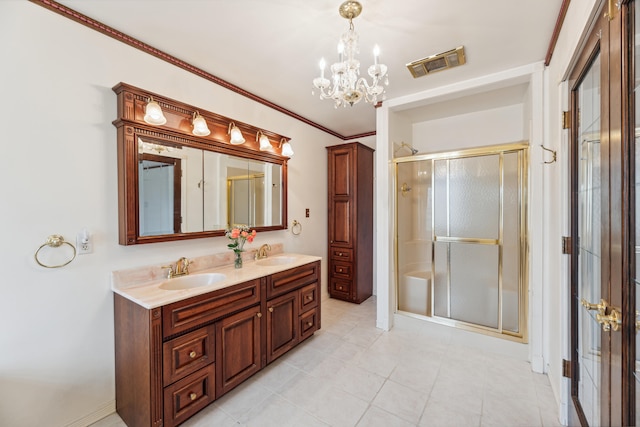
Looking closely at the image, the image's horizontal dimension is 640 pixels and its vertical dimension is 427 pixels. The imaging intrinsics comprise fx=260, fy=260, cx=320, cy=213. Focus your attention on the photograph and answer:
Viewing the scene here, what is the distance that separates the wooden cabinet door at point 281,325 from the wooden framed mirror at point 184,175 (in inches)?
32.9

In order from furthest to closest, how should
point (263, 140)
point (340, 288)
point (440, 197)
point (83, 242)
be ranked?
point (340, 288)
point (440, 197)
point (263, 140)
point (83, 242)

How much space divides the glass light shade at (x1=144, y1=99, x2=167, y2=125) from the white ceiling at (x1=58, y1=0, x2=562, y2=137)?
48 centimetres

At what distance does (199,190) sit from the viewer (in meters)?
2.27

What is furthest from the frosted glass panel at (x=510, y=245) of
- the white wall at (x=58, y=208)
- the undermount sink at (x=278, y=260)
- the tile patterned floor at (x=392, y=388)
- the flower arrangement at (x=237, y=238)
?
the white wall at (x=58, y=208)

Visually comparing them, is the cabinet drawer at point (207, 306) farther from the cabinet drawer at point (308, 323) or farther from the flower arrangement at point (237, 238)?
the cabinet drawer at point (308, 323)

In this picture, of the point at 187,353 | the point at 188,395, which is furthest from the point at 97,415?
the point at 187,353

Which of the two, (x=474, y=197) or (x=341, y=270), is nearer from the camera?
(x=474, y=197)

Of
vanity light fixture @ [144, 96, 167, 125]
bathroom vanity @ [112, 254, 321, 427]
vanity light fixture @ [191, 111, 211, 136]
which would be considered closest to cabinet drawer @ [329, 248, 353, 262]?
bathroom vanity @ [112, 254, 321, 427]

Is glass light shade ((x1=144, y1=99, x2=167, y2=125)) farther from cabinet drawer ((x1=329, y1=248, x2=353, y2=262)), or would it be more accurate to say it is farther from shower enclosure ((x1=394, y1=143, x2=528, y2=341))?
cabinet drawer ((x1=329, y1=248, x2=353, y2=262))

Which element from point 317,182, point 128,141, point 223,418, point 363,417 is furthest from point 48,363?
point 317,182

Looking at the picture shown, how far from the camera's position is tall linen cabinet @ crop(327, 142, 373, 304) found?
365 centimetres

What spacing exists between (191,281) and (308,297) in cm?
112

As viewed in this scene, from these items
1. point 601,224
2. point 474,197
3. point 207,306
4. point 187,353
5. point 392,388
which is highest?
point 474,197

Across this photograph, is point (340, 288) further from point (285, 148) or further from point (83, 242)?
point (83, 242)
